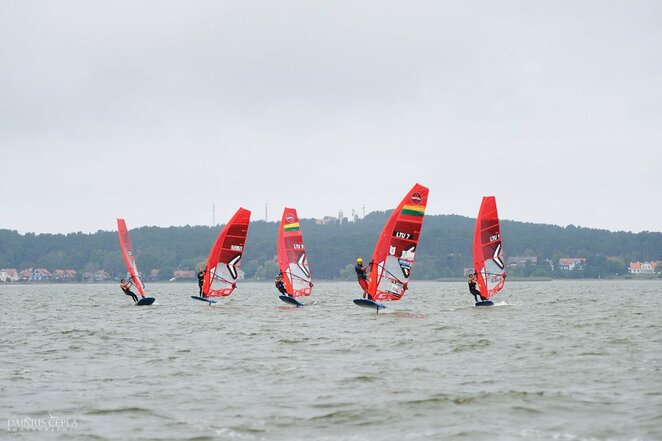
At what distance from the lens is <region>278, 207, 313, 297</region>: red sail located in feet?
147

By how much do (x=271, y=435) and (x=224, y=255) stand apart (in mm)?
32168

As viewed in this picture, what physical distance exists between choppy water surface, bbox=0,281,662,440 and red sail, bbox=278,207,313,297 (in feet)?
40.1

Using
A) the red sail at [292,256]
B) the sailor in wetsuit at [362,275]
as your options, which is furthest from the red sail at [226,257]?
the sailor in wetsuit at [362,275]

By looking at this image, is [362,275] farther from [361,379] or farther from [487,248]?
[361,379]

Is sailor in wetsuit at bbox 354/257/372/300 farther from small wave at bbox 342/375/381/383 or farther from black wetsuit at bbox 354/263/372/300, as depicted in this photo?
small wave at bbox 342/375/381/383

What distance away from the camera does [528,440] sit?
45.4ft

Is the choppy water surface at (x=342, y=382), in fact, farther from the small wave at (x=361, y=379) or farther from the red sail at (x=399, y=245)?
the red sail at (x=399, y=245)

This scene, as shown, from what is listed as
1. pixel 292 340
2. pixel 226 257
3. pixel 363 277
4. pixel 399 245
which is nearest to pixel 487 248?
pixel 399 245

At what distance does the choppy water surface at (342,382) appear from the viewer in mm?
14844

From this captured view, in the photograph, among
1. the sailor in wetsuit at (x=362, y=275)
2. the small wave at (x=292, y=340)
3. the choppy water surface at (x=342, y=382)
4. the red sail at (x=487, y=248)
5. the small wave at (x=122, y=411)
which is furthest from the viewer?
the red sail at (x=487, y=248)

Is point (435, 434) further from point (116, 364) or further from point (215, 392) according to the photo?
point (116, 364)

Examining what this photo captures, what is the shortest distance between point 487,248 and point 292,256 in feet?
30.4

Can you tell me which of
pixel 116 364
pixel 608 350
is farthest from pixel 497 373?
pixel 116 364

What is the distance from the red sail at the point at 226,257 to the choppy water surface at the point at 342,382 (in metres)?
13.4
